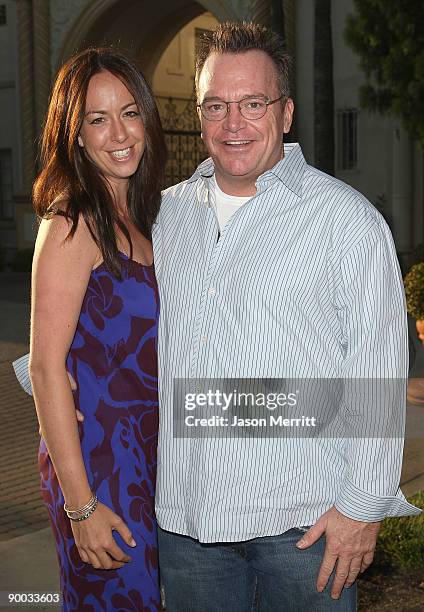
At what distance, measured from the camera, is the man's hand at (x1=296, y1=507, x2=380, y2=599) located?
7.69 feet

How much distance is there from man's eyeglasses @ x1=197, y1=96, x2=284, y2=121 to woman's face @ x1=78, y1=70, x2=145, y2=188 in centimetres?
30

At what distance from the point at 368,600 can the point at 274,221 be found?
231 cm

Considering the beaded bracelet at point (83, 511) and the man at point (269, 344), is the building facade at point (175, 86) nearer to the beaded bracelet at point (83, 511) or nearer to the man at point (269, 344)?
the man at point (269, 344)

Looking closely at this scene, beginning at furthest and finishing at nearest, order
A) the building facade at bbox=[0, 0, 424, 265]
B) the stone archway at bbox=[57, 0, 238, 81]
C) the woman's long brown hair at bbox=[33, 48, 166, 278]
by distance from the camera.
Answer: the stone archway at bbox=[57, 0, 238, 81], the building facade at bbox=[0, 0, 424, 265], the woman's long brown hair at bbox=[33, 48, 166, 278]

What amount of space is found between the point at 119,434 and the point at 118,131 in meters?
0.97

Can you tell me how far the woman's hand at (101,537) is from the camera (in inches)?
97.8

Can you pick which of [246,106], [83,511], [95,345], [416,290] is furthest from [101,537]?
[416,290]

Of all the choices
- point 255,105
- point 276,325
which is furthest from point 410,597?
point 255,105

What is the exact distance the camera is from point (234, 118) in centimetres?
252

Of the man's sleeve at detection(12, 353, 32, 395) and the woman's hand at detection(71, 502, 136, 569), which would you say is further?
the man's sleeve at detection(12, 353, 32, 395)

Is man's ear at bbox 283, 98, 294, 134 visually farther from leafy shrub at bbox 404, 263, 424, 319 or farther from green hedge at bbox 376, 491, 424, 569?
leafy shrub at bbox 404, 263, 424, 319

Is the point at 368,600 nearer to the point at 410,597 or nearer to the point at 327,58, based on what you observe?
the point at 410,597

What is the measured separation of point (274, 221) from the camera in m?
2.44

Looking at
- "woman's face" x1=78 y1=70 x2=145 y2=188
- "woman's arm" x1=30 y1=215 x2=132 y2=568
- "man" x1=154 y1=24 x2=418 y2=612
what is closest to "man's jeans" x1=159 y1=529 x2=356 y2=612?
"man" x1=154 y1=24 x2=418 y2=612
